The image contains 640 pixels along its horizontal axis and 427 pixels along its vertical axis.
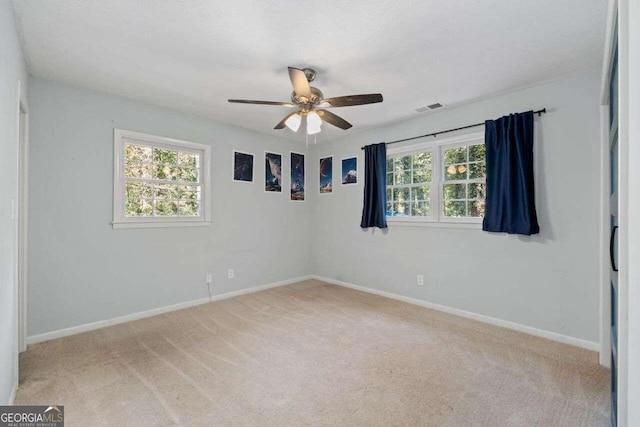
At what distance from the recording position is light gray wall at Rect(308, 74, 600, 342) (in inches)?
109

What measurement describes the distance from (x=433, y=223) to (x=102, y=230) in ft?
12.5

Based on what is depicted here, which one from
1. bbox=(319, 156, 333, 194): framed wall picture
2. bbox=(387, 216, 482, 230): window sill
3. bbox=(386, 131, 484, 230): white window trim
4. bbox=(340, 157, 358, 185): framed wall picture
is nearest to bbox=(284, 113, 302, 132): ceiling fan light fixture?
bbox=(386, 131, 484, 230): white window trim

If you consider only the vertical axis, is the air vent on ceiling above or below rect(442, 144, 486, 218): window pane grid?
above

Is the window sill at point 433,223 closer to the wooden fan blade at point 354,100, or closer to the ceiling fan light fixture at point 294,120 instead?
the wooden fan blade at point 354,100

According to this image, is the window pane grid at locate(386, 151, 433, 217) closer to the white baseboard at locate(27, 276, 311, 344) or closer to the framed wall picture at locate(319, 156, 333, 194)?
the framed wall picture at locate(319, 156, 333, 194)

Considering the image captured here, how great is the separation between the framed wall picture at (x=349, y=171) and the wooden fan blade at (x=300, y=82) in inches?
89.2

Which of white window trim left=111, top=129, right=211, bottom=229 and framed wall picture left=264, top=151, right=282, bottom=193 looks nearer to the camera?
white window trim left=111, top=129, right=211, bottom=229

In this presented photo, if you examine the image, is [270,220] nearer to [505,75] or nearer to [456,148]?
[456,148]

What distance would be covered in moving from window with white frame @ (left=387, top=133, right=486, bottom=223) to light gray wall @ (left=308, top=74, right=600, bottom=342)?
194 millimetres

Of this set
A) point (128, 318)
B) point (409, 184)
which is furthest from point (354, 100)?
point (128, 318)

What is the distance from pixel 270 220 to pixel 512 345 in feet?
11.4

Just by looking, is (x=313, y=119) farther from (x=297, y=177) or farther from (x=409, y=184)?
(x=297, y=177)

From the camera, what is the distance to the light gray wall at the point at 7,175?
163cm

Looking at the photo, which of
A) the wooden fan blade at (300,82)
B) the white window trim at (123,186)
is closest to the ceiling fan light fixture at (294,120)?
the wooden fan blade at (300,82)
